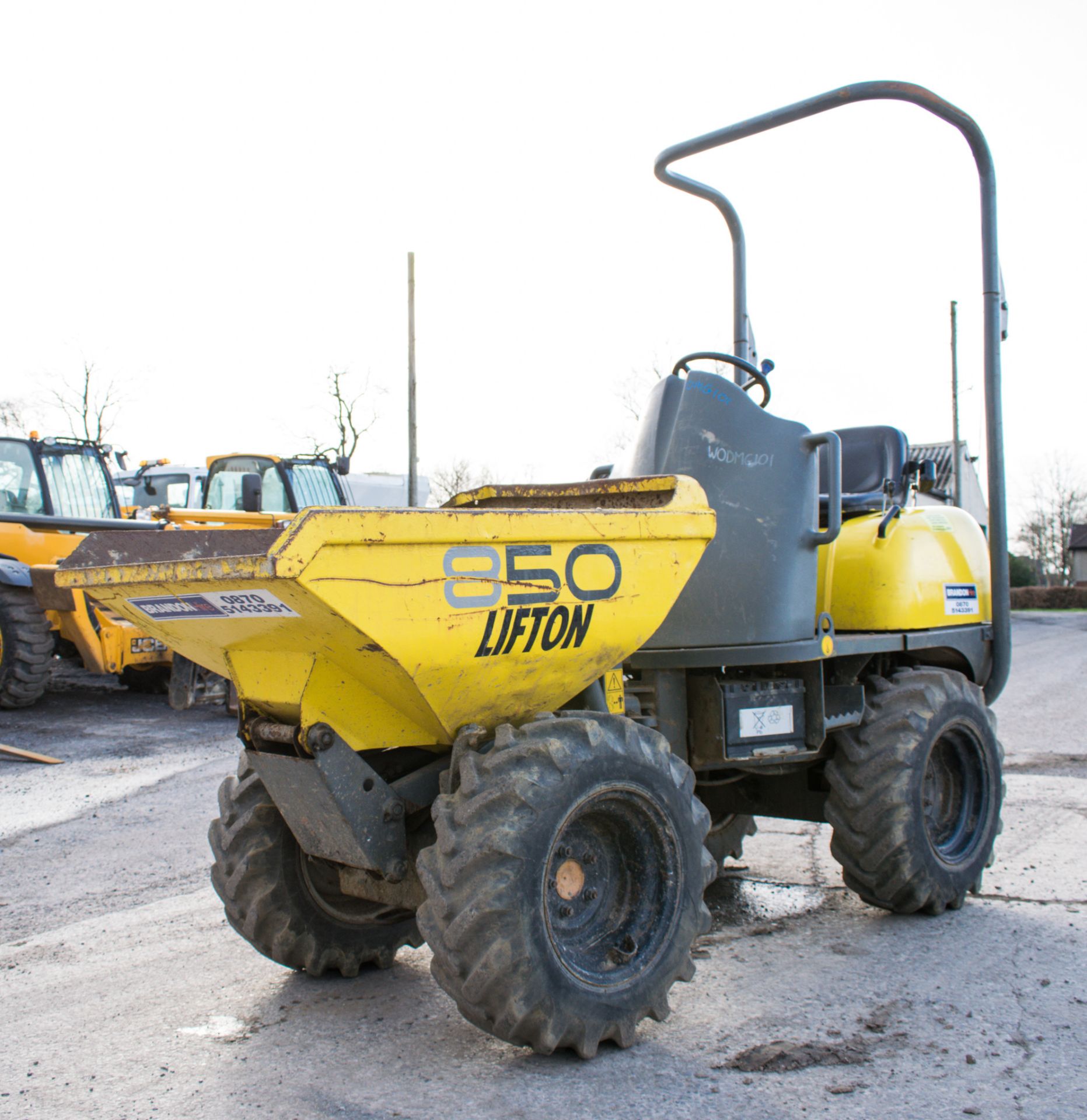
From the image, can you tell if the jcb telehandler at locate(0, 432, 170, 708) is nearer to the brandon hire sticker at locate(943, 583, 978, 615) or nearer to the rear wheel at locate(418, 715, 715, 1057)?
the brandon hire sticker at locate(943, 583, 978, 615)

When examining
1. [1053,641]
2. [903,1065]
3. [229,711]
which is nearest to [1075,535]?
[1053,641]

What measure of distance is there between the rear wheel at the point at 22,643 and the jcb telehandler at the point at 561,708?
22.8 ft

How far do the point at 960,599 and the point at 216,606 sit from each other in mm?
3553

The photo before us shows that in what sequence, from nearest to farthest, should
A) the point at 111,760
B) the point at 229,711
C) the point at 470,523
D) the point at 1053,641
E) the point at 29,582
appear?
1. the point at 470,523
2. the point at 111,760
3. the point at 29,582
4. the point at 229,711
5. the point at 1053,641

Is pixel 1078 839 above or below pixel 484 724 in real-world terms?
below

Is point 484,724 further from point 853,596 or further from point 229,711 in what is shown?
point 229,711

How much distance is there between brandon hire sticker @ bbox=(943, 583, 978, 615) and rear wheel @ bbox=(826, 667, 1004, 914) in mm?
333

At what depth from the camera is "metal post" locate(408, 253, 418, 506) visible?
1977 centimetres

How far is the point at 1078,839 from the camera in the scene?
18.1 feet

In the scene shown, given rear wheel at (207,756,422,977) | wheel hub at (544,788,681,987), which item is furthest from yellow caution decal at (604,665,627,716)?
rear wheel at (207,756,422,977)

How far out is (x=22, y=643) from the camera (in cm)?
980

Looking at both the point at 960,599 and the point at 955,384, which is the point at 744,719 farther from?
the point at 955,384

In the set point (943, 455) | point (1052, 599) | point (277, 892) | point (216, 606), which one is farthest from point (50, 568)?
point (1052, 599)

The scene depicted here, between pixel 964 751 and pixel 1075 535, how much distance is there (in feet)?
230
